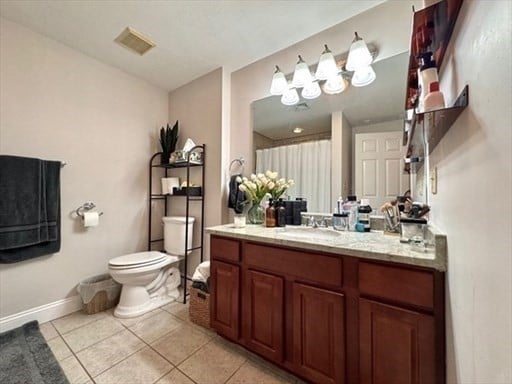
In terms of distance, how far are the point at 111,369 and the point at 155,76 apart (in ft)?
8.83

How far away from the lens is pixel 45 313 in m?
1.91

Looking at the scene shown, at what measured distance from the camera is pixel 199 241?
8.13 feet

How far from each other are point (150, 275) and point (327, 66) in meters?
2.36

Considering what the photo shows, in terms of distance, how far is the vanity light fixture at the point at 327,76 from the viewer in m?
1.60

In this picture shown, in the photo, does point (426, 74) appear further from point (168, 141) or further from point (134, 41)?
point (168, 141)

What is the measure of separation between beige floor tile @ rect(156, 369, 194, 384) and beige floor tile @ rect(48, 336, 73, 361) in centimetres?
74

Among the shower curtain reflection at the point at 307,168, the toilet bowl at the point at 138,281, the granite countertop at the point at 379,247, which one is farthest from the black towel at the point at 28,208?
the shower curtain reflection at the point at 307,168

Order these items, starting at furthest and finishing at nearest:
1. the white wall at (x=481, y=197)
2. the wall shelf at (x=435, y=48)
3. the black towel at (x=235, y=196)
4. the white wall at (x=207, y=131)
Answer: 1. the white wall at (x=207, y=131)
2. the black towel at (x=235, y=196)
3. the wall shelf at (x=435, y=48)
4. the white wall at (x=481, y=197)

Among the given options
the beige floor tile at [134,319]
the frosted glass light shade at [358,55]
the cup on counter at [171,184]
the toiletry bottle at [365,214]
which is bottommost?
the beige floor tile at [134,319]

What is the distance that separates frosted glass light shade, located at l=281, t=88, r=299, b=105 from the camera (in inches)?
77.7

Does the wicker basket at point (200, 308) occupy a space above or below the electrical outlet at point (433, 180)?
below

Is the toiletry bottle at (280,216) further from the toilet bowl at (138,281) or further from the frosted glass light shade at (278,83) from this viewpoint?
the toilet bowl at (138,281)

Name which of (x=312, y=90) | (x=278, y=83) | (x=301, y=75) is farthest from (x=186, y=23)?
(x=312, y=90)

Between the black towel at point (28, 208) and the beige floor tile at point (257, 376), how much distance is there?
1.85 meters
